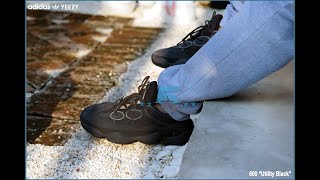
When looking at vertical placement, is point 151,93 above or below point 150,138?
above

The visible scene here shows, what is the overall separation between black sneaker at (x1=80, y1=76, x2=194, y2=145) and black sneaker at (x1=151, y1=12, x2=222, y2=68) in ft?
1.29

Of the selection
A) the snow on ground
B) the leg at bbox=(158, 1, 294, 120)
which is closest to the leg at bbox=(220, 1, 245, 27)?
the leg at bbox=(158, 1, 294, 120)

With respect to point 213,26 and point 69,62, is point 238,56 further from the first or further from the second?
point 69,62

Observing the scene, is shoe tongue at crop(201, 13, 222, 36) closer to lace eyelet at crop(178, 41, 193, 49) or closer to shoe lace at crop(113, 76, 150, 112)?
lace eyelet at crop(178, 41, 193, 49)

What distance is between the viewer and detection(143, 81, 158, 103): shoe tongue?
5.40 ft

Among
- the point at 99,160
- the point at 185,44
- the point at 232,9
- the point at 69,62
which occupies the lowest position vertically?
the point at 69,62

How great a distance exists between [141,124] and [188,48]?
50 cm

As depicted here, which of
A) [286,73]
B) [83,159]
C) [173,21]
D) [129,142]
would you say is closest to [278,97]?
[286,73]

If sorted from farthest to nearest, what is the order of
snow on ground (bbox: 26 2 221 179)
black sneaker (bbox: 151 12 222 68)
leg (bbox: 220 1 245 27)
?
black sneaker (bbox: 151 12 222 68) < leg (bbox: 220 1 245 27) < snow on ground (bbox: 26 2 221 179)

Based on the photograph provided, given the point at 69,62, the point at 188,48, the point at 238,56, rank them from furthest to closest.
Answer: the point at 69,62 → the point at 188,48 → the point at 238,56

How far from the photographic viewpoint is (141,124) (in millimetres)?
1651

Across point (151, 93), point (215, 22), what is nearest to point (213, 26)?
point (215, 22)

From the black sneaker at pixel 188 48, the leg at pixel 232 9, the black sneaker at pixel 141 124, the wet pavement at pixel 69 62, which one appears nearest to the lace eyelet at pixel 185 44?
the black sneaker at pixel 188 48
